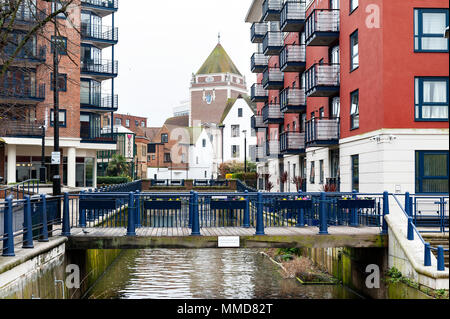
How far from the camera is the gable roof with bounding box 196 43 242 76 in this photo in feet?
392

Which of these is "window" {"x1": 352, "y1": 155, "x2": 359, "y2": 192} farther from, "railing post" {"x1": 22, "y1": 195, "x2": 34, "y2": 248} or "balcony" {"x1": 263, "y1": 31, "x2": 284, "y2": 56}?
"balcony" {"x1": 263, "y1": 31, "x2": 284, "y2": 56}

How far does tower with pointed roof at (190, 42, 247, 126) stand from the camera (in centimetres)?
11412

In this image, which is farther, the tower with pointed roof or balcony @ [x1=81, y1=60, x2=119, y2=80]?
the tower with pointed roof

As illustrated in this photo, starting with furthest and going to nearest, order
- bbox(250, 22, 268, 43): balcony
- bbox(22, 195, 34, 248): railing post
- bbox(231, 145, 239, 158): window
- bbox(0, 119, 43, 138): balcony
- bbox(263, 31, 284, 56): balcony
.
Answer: bbox(231, 145, 239, 158): window → bbox(250, 22, 268, 43): balcony → bbox(263, 31, 284, 56): balcony → bbox(0, 119, 43, 138): balcony → bbox(22, 195, 34, 248): railing post

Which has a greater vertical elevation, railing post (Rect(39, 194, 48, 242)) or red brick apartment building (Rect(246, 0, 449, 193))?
red brick apartment building (Rect(246, 0, 449, 193))

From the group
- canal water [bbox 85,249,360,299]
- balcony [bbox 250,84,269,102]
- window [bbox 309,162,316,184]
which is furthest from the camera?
balcony [bbox 250,84,269,102]

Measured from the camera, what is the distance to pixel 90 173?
157 ft

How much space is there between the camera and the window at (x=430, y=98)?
20.8 meters

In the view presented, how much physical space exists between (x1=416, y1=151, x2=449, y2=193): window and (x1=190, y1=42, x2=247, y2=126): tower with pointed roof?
91.1 meters

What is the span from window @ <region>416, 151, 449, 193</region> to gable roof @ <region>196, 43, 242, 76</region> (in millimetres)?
99741

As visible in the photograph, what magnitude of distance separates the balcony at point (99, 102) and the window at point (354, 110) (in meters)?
27.1

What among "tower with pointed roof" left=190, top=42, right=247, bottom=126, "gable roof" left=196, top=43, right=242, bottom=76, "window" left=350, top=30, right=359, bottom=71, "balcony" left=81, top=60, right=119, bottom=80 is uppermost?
"gable roof" left=196, top=43, right=242, bottom=76

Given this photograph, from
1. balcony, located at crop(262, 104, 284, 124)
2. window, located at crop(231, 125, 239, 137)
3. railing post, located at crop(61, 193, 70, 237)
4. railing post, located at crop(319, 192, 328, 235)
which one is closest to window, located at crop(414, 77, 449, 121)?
railing post, located at crop(319, 192, 328, 235)

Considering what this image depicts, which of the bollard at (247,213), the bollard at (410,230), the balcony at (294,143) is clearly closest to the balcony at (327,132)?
the balcony at (294,143)
